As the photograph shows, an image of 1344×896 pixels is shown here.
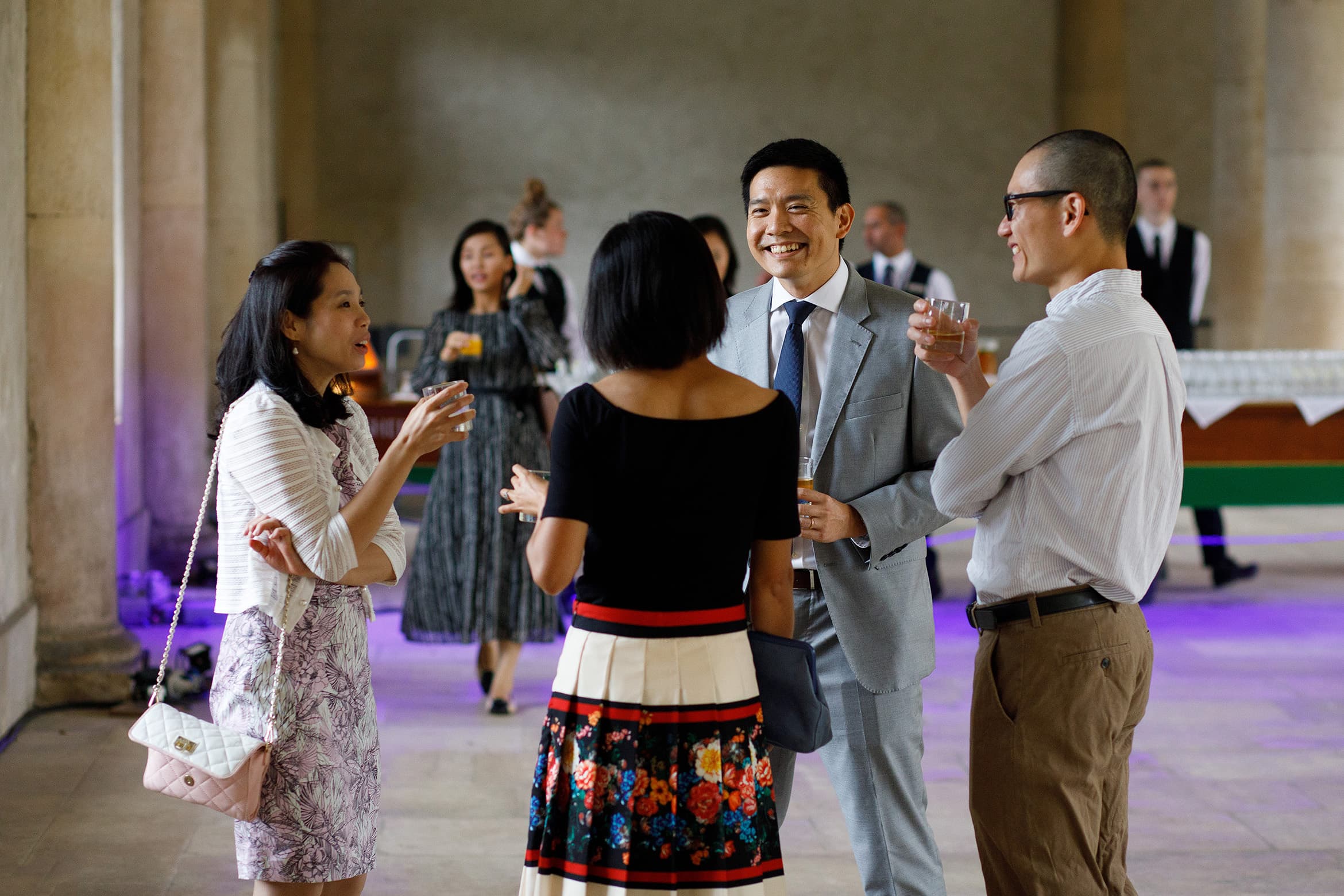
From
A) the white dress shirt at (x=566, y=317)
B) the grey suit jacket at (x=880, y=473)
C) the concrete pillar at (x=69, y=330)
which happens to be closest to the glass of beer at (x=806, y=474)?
the grey suit jacket at (x=880, y=473)

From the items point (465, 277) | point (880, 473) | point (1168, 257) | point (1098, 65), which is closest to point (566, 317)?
point (465, 277)

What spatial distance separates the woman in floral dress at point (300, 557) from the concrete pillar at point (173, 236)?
5.38m

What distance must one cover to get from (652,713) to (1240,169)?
37.1ft

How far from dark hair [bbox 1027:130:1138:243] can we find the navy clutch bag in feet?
2.90

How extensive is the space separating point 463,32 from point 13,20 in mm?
10020

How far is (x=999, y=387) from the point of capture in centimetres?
238

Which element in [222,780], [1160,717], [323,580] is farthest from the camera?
[1160,717]

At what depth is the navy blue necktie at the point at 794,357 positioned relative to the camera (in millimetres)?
2852

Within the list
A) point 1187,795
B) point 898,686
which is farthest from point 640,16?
point 898,686

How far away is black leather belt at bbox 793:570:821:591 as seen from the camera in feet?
9.16

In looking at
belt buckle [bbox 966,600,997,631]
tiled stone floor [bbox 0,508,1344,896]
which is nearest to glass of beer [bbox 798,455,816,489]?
belt buckle [bbox 966,600,997,631]

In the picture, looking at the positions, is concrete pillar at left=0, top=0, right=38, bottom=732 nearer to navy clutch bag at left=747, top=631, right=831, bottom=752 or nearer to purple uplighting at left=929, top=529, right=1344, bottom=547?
navy clutch bag at left=747, top=631, right=831, bottom=752

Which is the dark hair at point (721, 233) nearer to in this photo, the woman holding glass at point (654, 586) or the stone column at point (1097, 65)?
the woman holding glass at point (654, 586)

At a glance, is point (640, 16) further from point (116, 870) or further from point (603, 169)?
point (116, 870)
